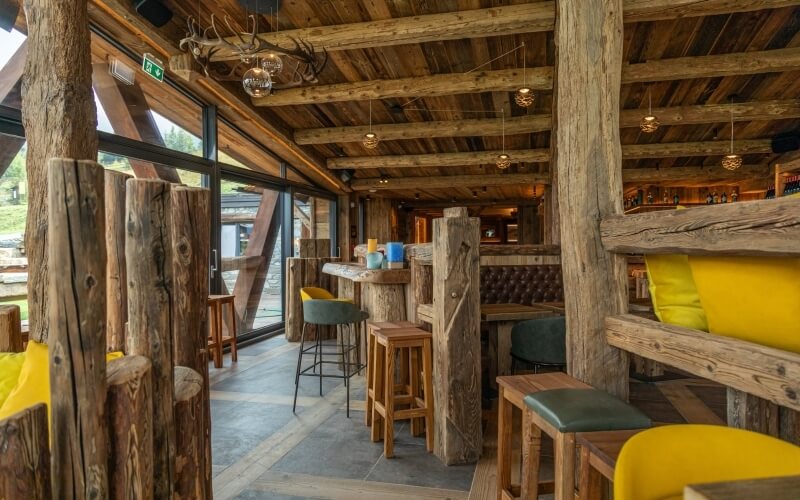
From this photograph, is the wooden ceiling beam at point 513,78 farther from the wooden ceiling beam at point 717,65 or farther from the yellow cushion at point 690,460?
the yellow cushion at point 690,460

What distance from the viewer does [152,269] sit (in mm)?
1316

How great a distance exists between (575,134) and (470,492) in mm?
1918

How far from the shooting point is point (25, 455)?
1.00 meters

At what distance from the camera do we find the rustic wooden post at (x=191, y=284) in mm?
1546

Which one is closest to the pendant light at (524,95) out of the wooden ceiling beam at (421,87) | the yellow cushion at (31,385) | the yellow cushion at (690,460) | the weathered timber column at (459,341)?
the wooden ceiling beam at (421,87)

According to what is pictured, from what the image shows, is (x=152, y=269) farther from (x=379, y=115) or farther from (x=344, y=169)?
(x=344, y=169)

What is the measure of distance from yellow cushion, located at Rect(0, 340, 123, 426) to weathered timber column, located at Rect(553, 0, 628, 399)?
6.73 ft

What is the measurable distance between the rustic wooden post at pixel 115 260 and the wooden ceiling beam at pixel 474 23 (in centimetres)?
272

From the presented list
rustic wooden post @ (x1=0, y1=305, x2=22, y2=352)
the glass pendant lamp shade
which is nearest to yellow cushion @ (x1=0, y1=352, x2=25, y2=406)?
rustic wooden post @ (x1=0, y1=305, x2=22, y2=352)

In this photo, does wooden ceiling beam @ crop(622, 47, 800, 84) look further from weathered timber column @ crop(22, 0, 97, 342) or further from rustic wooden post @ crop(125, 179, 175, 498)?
rustic wooden post @ crop(125, 179, 175, 498)

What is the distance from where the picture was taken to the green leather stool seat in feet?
4.91

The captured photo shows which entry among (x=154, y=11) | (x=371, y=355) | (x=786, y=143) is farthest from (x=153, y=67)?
(x=786, y=143)

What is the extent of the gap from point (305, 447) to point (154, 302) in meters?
2.09

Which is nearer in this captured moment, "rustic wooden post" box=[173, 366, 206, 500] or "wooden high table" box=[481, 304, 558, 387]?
"rustic wooden post" box=[173, 366, 206, 500]
